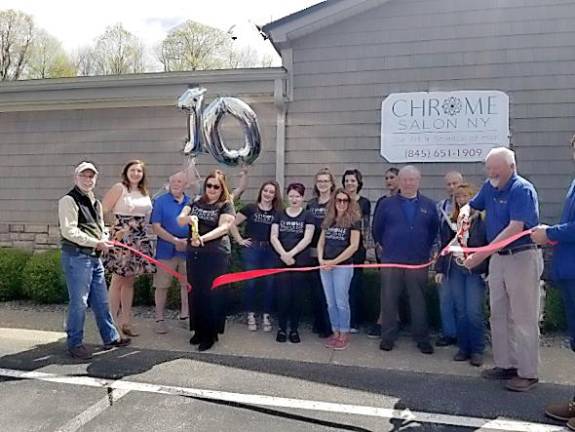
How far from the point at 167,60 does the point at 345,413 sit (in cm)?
2408

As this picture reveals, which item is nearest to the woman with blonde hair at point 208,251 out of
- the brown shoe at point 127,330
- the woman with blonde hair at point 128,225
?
the woman with blonde hair at point 128,225

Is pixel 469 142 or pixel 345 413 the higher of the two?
pixel 469 142

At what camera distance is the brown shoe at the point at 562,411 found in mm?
3295

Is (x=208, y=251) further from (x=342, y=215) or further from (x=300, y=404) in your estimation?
(x=300, y=404)

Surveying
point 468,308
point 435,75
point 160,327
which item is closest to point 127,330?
point 160,327

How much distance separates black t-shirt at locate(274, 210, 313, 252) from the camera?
5016mm

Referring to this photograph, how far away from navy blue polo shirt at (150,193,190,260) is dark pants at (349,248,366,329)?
172 centimetres

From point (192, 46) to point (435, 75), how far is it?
1999 cm

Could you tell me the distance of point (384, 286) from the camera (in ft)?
15.9

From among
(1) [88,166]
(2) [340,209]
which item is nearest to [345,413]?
(2) [340,209]

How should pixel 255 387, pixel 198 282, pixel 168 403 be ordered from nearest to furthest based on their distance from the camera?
pixel 168 403 → pixel 255 387 → pixel 198 282

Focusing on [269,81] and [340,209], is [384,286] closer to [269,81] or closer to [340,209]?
[340,209]

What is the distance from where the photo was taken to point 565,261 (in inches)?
134

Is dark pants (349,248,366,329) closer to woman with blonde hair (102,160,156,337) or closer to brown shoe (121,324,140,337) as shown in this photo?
woman with blonde hair (102,160,156,337)
